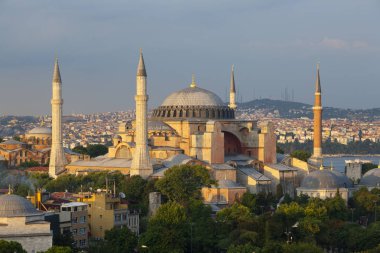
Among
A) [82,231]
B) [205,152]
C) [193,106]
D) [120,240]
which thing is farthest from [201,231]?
[193,106]

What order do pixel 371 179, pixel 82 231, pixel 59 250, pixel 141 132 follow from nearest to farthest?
pixel 59 250
pixel 82 231
pixel 141 132
pixel 371 179

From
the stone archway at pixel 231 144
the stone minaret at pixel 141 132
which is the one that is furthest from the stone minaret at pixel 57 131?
the stone archway at pixel 231 144

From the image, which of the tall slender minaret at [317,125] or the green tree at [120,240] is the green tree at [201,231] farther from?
the tall slender minaret at [317,125]

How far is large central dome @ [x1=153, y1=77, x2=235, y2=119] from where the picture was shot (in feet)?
187

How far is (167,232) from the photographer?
1510 inches

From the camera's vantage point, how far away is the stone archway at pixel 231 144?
5703 cm

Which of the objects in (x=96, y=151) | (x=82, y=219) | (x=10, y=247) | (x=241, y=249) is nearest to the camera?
(x=10, y=247)

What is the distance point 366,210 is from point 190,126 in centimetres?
1051

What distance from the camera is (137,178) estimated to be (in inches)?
1901

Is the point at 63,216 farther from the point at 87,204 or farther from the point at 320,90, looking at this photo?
the point at 320,90

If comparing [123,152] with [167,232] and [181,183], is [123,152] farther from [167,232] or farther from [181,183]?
[167,232]

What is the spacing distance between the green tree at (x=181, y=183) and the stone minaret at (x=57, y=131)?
990cm

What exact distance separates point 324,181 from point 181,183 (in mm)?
8300

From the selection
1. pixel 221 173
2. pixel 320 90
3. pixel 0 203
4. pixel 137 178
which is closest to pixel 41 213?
pixel 0 203
